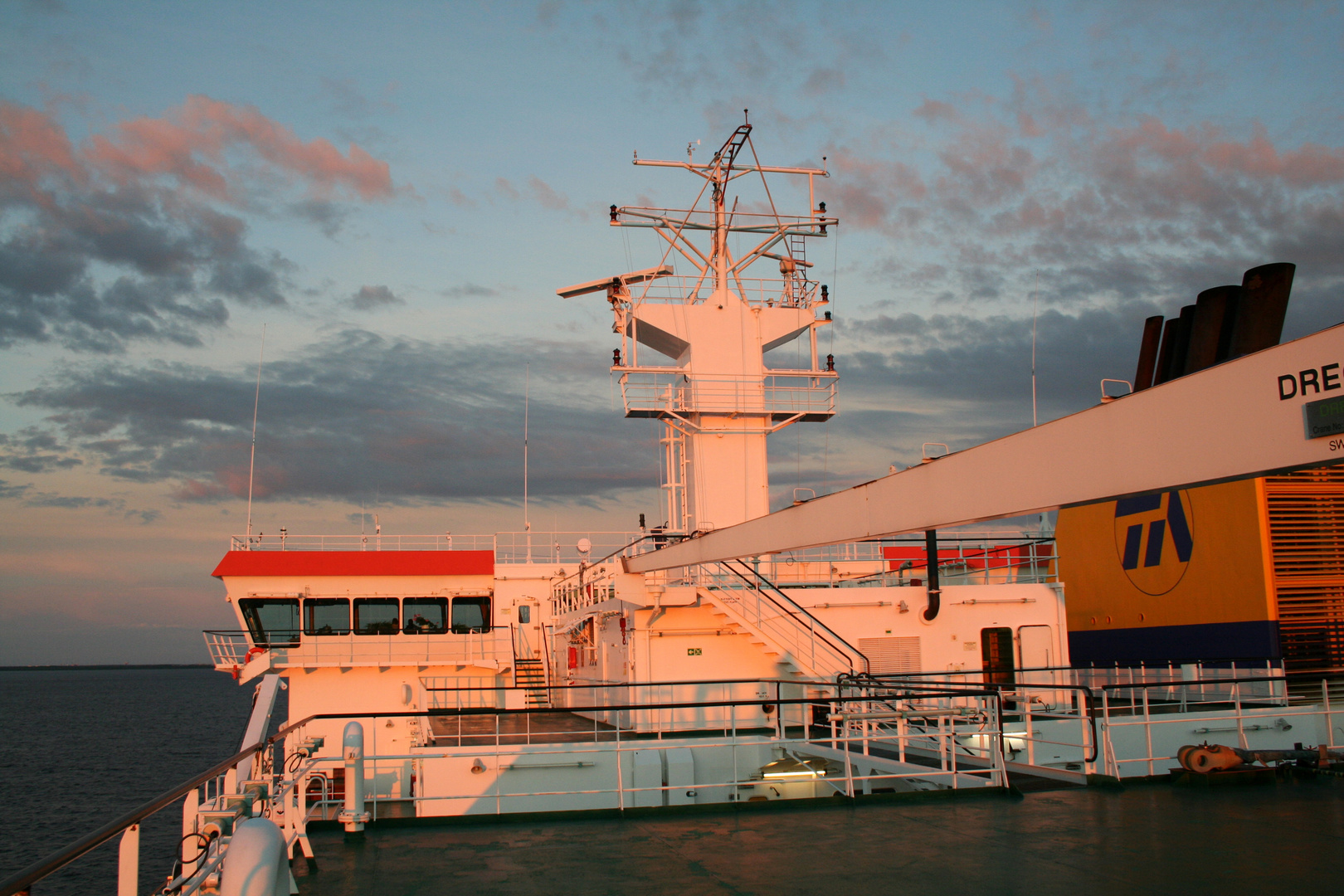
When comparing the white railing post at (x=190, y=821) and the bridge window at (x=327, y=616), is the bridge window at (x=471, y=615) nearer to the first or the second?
the bridge window at (x=327, y=616)

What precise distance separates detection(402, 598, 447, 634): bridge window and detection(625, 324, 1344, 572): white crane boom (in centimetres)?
2066

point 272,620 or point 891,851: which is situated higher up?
point 272,620

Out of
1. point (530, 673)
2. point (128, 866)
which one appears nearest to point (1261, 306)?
point (128, 866)

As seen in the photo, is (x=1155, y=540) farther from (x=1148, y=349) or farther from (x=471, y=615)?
(x=471, y=615)

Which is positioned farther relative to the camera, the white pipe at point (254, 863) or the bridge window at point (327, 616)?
the bridge window at point (327, 616)

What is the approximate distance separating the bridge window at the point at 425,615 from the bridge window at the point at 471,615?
A: 0.34 metres

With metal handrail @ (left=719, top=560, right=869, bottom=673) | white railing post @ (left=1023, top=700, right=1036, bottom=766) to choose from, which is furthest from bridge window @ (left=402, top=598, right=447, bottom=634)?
white railing post @ (left=1023, top=700, right=1036, bottom=766)

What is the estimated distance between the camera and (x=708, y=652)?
2028 centimetres

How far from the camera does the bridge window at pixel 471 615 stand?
28609mm

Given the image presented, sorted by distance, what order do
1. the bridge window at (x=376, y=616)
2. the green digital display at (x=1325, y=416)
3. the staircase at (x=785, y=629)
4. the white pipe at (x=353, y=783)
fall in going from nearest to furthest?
the green digital display at (x=1325, y=416), the white pipe at (x=353, y=783), the staircase at (x=785, y=629), the bridge window at (x=376, y=616)

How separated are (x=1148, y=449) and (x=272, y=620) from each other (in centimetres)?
2609

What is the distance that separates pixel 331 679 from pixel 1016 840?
74.7 feet

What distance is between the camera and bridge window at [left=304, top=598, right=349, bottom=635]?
1083 inches

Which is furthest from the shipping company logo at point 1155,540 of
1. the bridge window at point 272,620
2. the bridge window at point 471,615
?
the bridge window at point 272,620
